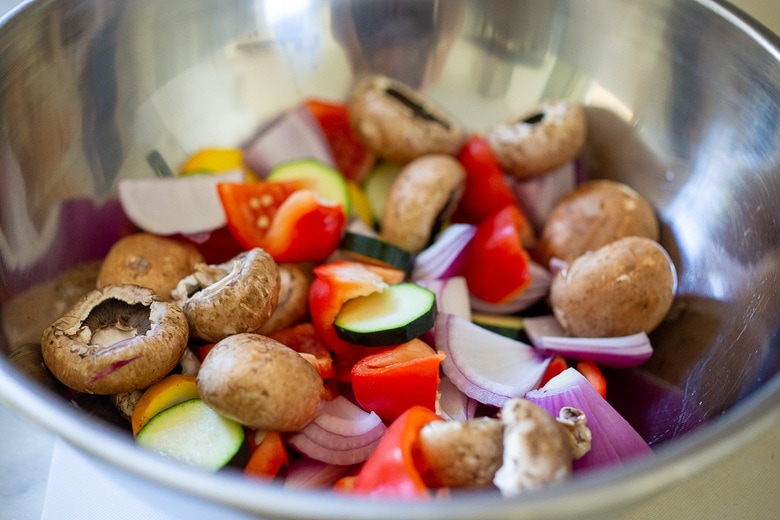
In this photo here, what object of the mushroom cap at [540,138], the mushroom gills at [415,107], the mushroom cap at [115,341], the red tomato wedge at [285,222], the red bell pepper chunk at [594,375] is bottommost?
the mushroom cap at [115,341]

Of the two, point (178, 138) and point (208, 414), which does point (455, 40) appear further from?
point (208, 414)

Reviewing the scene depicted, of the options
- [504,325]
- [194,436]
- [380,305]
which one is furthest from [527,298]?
[194,436]

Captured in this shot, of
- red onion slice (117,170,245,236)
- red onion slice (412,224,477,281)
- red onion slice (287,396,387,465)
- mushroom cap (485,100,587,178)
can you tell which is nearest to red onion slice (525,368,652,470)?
red onion slice (287,396,387,465)

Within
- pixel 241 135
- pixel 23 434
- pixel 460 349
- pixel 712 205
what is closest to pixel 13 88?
pixel 241 135

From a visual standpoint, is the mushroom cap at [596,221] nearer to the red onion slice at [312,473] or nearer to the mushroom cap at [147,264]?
the red onion slice at [312,473]

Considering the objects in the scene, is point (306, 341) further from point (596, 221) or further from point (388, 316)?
point (596, 221)

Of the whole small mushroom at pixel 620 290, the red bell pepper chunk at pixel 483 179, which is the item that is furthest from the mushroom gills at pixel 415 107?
the whole small mushroom at pixel 620 290
